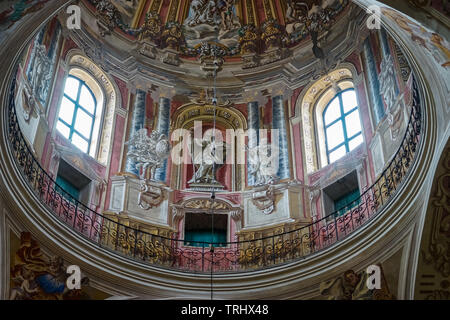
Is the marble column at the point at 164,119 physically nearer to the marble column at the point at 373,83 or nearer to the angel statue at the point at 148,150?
the angel statue at the point at 148,150

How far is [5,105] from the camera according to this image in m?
11.5

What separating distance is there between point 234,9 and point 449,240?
399 inches

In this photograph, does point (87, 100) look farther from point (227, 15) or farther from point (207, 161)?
point (227, 15)

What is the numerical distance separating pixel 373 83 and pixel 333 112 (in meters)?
1.72

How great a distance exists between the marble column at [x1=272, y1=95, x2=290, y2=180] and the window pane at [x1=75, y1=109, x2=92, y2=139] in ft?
14.7

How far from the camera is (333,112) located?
54.5 ft

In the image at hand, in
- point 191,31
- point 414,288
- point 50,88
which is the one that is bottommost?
point 414,288

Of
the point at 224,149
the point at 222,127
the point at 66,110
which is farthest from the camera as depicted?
the point at 222,127

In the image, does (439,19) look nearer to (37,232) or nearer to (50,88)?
(37,232)

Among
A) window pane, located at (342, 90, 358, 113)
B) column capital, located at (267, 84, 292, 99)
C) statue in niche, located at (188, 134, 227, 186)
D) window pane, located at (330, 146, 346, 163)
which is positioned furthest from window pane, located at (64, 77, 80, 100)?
window pane, located at (342, 90, 358, 113)

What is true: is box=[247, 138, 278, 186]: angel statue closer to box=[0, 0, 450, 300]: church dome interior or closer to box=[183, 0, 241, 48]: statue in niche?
box=[0, 0, 450, 300]: church dome interior

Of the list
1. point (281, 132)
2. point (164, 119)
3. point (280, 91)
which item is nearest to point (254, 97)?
point (280, 91)

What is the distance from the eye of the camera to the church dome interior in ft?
37.5

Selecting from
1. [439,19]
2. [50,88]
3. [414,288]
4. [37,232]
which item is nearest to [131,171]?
[50,88]
